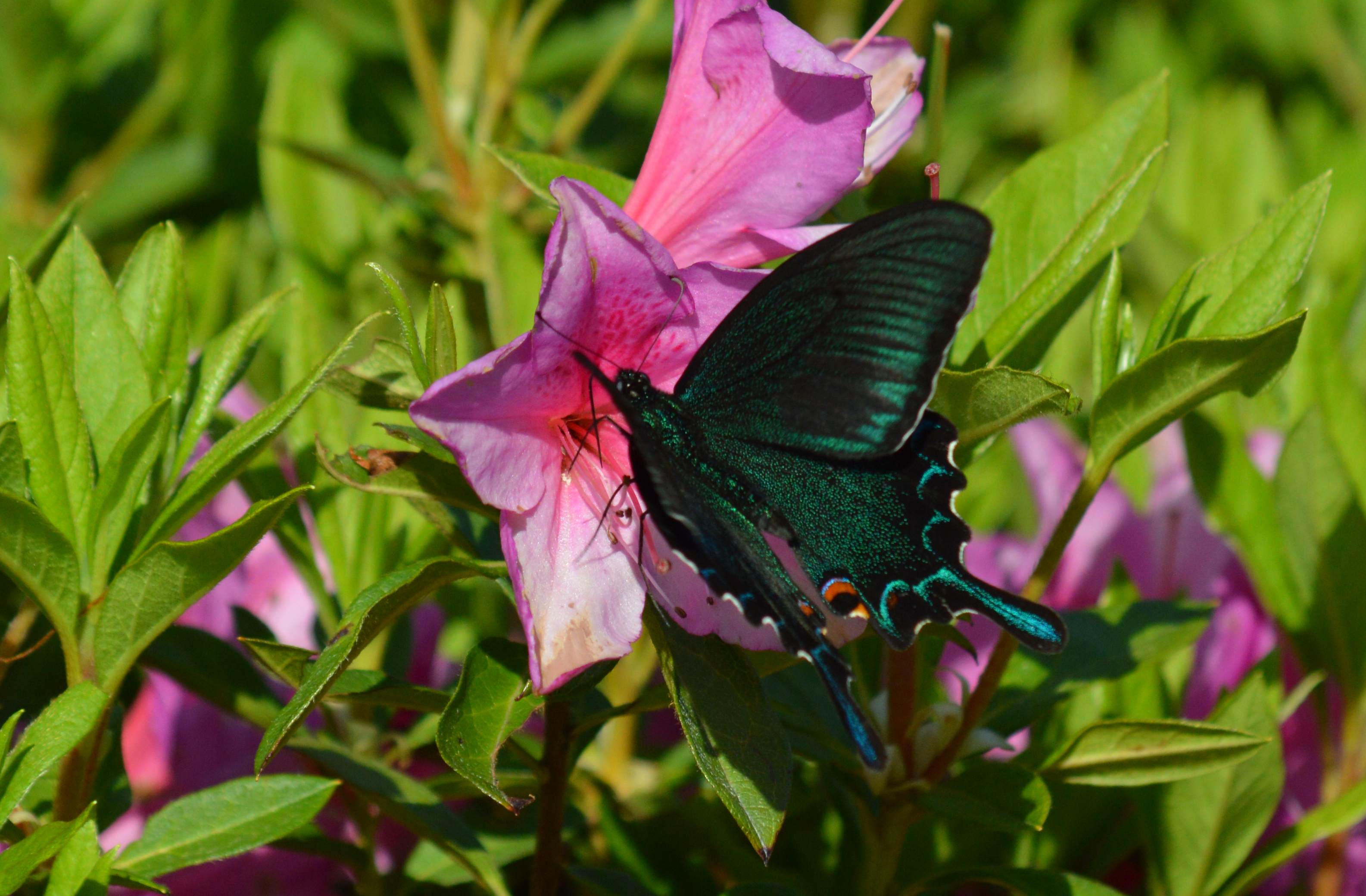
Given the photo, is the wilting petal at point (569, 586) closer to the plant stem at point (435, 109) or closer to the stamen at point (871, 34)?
the stamen at point (871, 34)

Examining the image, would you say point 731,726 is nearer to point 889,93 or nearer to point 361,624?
point 361,624

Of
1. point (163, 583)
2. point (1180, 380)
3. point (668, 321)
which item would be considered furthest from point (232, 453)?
point (1180, 380)

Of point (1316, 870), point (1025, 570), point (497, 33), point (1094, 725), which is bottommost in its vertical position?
point (1316, 870)

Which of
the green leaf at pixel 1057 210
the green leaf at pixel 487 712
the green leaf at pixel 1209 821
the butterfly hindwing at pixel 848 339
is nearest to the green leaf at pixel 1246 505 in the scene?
the green leaf at pixel 1209 821

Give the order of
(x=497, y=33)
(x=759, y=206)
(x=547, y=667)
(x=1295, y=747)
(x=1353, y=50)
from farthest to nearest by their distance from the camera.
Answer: (x=1353, y=50) → (x=497, y=33) → (x=1295, y=747) → (x=759, y=206) → (x=547, y=667)

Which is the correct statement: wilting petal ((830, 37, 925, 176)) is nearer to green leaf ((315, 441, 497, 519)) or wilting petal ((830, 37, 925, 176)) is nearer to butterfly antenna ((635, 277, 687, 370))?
butterfly antenna ((635, 277, 687, 370))

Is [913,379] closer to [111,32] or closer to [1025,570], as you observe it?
[1025,570]

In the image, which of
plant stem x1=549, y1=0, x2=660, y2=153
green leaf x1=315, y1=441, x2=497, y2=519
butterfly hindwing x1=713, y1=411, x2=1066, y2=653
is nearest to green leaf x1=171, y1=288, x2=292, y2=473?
green leaf x1=315, y1=441, x2=497, y2=519

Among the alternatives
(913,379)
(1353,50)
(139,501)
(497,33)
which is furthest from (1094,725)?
(1353,50)
